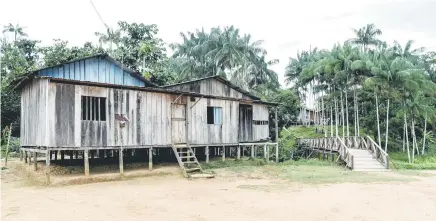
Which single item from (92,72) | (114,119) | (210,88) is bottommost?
(114,119)

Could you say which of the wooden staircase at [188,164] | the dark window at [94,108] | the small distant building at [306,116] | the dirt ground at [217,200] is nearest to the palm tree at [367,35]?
the small distant building at [306,116]

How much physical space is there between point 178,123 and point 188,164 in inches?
83.5

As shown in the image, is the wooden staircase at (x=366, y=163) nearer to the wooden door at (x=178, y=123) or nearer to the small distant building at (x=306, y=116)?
the wooden door at (x=178, y=123)

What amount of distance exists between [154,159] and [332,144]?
1172 centimetres

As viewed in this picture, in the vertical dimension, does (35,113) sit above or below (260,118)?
above

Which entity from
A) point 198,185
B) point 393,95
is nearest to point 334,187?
point 198,185

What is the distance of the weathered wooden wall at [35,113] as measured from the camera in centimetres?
1432

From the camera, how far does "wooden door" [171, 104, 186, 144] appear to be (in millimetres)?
18234

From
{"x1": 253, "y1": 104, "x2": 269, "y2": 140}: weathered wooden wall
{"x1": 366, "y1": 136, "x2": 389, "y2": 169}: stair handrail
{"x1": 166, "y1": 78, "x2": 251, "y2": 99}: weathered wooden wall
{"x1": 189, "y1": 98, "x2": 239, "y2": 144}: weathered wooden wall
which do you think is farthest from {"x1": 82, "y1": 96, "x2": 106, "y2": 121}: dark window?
{"x1": 366, "y1": 136, "x2": 389, "y2": 169}: stair handrail

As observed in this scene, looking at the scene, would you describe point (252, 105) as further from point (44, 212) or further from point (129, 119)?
point (44, 212)

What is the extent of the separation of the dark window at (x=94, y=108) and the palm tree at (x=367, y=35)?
38331mm

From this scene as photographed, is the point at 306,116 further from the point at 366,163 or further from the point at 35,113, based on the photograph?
the point at 35,113

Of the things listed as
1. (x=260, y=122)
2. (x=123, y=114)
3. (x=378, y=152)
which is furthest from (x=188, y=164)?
(x=378, y=152)

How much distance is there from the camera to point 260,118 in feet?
74.9
